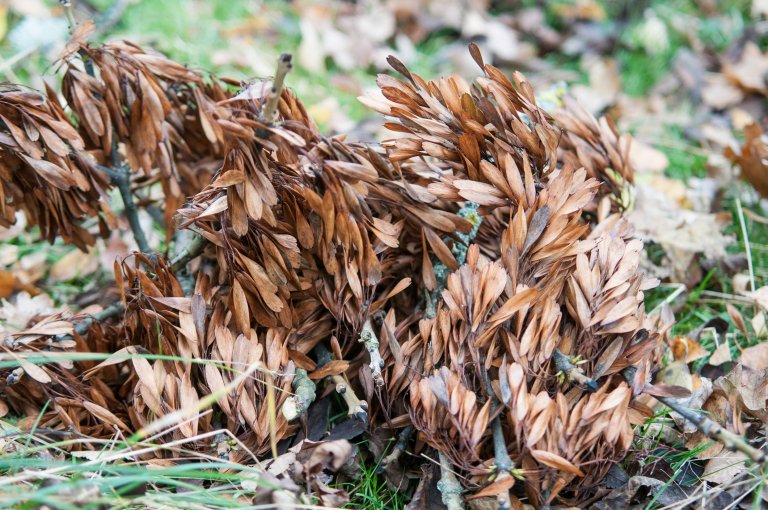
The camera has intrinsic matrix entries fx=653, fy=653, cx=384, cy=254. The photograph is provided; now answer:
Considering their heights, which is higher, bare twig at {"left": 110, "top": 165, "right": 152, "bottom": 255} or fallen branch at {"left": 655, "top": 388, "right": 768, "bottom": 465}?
bare twig at {"left": 110, "top": 165, "right": 152, "bottom": 255}

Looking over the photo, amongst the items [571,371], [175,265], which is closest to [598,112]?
[571,371]

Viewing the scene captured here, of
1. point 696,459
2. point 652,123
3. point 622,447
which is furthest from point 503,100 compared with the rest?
point 652,123

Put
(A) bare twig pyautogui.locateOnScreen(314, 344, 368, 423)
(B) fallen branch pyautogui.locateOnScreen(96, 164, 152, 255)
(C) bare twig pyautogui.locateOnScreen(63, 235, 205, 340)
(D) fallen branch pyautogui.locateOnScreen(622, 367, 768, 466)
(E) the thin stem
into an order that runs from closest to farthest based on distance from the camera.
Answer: (D) fallen branch pyautogui.locateOnScreen(622, 367, 768, 466)
(E) the thin stem
(A) bare twig pyautogui.locateOnScreen(314, 344, 368, 423)
(C) bare twig pyautogui.locateOnScreen(63, 235, 205, 340)
(B) fallen branch pyautogui.locateOnScreen(96, 164, 152, 255)

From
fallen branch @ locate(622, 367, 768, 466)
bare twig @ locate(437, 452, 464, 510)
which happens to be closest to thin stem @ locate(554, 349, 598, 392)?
fallen branch @ locate(622, 367, 768, 466)

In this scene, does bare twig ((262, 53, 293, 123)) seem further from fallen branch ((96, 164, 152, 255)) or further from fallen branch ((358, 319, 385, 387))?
fallen branch ((96, 164, 152, 255))

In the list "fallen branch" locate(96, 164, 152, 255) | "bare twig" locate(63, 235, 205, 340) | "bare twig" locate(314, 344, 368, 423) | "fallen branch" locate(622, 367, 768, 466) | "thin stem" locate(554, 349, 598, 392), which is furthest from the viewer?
"fallen branch" locate(96, 164, 152, 255)

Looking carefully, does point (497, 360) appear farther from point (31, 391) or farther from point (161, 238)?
point (161, 238)
